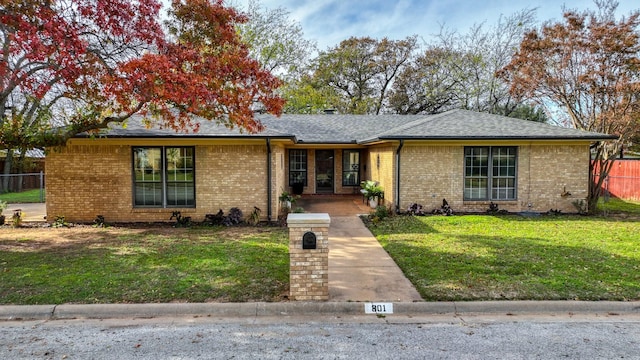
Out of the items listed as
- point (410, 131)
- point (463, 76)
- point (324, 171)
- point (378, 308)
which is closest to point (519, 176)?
point (410, 131)

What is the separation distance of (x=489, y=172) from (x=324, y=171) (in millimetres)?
8319

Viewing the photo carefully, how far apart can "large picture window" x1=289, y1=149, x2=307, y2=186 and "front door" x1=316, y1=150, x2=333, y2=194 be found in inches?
25.3

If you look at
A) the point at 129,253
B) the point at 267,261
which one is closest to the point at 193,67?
the point at 129,253

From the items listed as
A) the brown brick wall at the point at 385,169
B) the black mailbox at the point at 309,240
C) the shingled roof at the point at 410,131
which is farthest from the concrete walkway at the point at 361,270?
the shingled roof at the point at 410,131

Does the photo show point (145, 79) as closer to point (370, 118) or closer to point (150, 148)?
point (150, 148)

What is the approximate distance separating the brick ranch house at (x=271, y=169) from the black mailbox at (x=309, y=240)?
5909 mm

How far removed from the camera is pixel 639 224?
10.9 meters

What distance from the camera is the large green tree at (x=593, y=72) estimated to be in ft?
43.4

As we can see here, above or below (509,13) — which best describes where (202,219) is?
below

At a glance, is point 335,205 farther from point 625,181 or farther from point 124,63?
point 625,181

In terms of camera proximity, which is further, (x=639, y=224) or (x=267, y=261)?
(x=639, y=224)

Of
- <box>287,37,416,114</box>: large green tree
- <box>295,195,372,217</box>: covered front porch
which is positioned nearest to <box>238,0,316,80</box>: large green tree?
<box>287,37,416,114</box>: large green tree

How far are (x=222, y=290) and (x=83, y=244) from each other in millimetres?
4913

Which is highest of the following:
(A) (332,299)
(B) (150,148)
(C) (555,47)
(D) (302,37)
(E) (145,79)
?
(D) (302,37)
